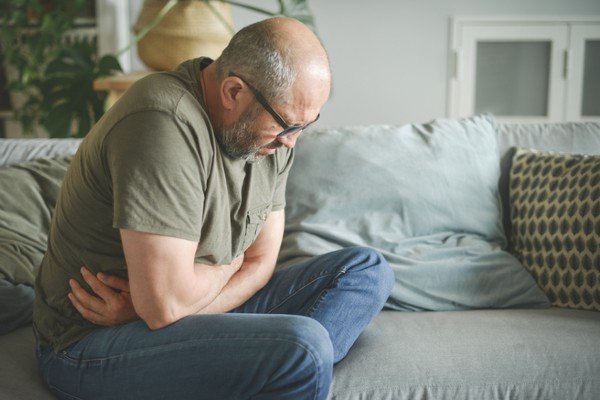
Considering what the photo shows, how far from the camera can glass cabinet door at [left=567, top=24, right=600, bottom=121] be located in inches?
110

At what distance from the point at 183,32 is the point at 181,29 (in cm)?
1

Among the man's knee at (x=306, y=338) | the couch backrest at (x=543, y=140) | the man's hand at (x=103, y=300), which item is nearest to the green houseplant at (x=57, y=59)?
the couch backrest at (x=543, y=140)

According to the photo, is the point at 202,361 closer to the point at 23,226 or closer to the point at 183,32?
the point at 23,226

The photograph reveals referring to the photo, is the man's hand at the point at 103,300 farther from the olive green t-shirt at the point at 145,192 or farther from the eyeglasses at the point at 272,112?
the eyeglasses at the point at 272,112

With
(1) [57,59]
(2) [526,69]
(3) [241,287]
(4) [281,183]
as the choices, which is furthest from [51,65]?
(2) [526,69]

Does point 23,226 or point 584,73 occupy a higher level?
point 584,73

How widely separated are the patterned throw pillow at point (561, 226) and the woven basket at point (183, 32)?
1.23 metres

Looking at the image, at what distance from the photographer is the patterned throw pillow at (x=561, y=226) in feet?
4.99

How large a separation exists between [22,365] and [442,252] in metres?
0.98

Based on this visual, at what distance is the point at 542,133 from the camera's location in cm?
184

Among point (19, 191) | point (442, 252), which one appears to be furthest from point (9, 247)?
point (442, 252)

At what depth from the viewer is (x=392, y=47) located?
2.83 metres

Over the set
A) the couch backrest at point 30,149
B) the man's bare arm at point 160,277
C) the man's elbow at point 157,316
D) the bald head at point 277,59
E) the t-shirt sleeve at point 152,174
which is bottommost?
the man's elbow at point 157,316

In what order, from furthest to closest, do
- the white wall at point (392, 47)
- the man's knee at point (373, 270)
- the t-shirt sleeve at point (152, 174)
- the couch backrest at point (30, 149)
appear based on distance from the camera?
the white wall at point (392, 47) < the couch backrest at point (30, 149) < the man's knee at point (373, 270) < the t-shirt sleeve at point (152, 174)
